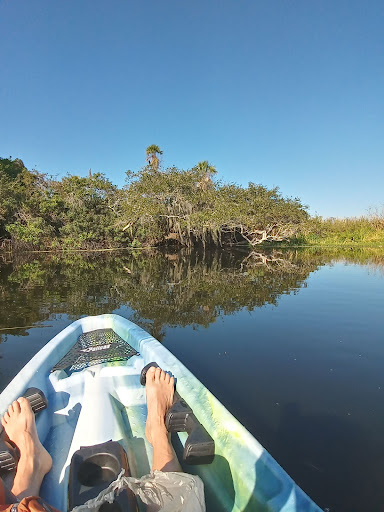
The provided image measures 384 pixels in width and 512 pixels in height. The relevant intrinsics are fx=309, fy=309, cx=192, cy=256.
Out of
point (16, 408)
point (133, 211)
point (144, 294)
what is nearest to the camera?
point (16, 408)

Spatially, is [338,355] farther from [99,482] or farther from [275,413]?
[99,482]

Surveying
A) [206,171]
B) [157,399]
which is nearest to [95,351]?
[157,399]

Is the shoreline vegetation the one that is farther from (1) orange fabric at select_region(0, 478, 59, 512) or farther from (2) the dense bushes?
(1) orange fabric at select_region(0, 478, 59, 512)

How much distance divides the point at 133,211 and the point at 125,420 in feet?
61.1

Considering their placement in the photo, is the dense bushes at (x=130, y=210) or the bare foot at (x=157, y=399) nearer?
the bare foot at (x=157, y=399)

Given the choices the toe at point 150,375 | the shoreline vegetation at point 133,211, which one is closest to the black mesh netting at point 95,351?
the toe at point 150,375

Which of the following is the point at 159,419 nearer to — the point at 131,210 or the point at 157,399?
the point at 157,399

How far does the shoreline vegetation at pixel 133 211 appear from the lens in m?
20.2

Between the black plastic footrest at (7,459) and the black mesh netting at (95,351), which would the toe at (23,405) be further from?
the black mesh netting at (95,351)

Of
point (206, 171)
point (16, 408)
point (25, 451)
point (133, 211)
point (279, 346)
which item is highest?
point (206, 171)

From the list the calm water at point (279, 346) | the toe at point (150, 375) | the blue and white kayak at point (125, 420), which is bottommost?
the calm water at point (279, 346)

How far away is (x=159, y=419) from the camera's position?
173 cm

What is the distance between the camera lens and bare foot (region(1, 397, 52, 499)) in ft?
4.46

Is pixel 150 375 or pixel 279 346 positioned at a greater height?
pixel 150 375
